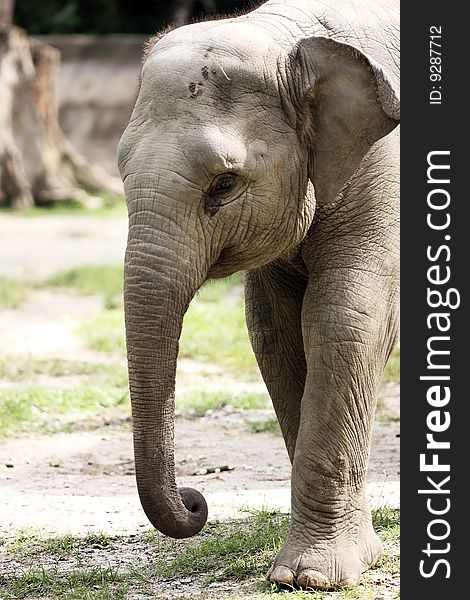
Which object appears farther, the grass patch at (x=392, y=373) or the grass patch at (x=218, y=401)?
the grass patch at (x=392, y=373)

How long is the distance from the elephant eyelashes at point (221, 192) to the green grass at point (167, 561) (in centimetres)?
132

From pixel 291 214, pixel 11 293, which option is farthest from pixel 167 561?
pixel 11 293

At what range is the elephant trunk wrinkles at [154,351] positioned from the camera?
4102mm

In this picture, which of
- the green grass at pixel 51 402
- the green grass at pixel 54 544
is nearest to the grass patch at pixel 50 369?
the green grass at pixel 51 402

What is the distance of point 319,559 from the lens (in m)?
4.63

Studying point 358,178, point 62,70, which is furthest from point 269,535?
point 62,70

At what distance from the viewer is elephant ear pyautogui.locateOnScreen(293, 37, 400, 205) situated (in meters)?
4.43

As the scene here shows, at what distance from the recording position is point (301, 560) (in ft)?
15.1

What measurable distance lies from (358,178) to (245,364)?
15.1 ft

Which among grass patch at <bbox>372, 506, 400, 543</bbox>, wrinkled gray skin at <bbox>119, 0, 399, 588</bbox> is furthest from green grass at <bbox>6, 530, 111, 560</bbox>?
grass patch at <bbox>372, 506, 400, 543</bbox>

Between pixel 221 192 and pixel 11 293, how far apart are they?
26.2 feet

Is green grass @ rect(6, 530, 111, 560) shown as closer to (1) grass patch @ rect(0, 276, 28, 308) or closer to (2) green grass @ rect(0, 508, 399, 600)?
(2) green grass @ rect(0, 508, 399, 600)

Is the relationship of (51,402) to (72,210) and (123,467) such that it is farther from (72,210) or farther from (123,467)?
(72,210)

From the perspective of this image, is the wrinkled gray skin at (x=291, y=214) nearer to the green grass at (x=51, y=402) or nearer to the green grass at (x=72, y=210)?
the green grass at (x=51, y=402)
